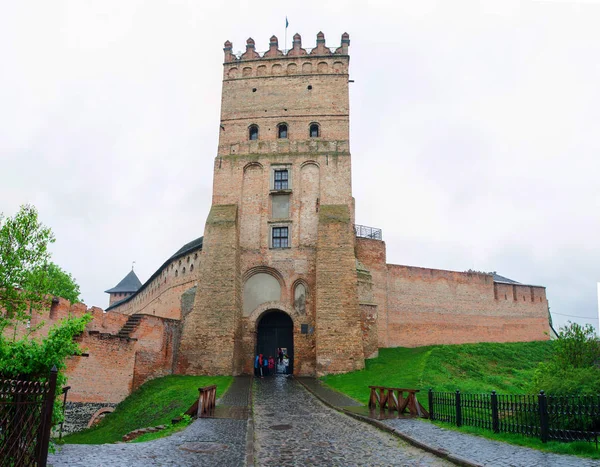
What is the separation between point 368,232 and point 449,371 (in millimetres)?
11254

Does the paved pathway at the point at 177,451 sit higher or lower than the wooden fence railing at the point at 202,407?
lower

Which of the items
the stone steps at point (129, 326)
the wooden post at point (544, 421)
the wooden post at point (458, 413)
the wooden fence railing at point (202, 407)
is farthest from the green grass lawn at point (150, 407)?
the wooden post at point (544, 421)

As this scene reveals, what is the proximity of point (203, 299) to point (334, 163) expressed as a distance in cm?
931

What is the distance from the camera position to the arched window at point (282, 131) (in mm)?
27234

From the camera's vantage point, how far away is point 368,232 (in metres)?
30.1

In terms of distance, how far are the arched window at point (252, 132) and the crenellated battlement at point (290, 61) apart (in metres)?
2.98

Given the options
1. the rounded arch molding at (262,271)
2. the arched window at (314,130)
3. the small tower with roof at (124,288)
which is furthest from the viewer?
the small tower with roof at (124,288)

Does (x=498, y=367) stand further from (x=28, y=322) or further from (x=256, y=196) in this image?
(x=28, y=322)

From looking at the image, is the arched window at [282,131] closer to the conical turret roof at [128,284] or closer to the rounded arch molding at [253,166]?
the rounded arch molding at [253,166]

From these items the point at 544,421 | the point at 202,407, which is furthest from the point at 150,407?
the point at 544,421

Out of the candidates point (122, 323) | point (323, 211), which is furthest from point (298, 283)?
point (122, 323)

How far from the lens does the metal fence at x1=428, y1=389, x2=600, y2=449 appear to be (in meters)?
8.38

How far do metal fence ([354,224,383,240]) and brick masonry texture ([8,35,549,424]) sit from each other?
1344 mm

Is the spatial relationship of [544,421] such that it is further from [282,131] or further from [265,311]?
[282,131]
